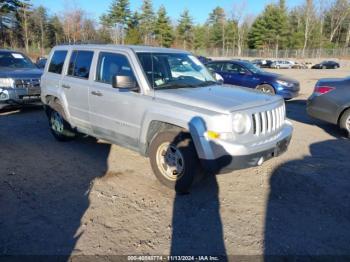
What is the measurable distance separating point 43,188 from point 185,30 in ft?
268

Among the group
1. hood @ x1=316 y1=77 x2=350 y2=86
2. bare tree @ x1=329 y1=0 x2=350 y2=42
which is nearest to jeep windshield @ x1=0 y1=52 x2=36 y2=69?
hood @ x1=316 y1=77 x2=350 y2=86

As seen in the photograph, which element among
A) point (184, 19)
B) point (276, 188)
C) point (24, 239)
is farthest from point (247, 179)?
point (184, 19)

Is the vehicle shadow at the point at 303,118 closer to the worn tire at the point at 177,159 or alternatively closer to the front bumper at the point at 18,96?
the worn tire at the point at 177,159

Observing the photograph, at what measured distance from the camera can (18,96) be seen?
927 centimetres

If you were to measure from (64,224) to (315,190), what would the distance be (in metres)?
3.35

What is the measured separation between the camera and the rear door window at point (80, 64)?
5488 mm

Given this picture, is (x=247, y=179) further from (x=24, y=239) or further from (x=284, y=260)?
(x=24, y=239)

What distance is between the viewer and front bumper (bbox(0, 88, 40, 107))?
9094 millimetres

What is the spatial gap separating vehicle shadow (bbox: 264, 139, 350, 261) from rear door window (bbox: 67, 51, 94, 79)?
141 inches

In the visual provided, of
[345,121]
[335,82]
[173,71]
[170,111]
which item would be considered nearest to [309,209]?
[170,111]

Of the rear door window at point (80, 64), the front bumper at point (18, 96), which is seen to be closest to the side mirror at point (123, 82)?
the rear door window at point (80, 64)

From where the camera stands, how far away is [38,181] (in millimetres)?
4730

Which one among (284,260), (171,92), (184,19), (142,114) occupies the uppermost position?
(184,19)

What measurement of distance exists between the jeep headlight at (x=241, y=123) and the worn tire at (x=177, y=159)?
2.01 feet
